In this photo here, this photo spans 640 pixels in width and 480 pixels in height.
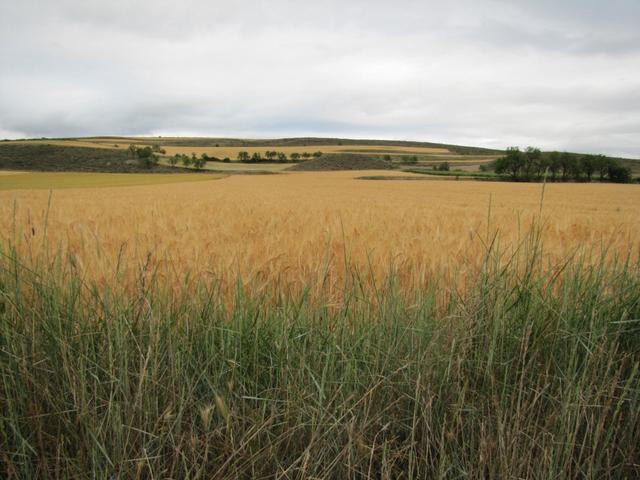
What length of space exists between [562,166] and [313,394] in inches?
2951

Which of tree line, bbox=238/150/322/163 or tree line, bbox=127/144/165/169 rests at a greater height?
tree line, bbox=238/150/322/163

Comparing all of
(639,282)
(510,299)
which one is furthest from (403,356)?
(639,282)

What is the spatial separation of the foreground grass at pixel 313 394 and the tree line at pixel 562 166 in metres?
65.5

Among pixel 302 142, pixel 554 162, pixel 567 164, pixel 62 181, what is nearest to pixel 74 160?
pixel 62 181

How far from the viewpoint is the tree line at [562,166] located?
203 feet

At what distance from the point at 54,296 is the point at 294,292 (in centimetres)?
124

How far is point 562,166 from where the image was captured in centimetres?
6462

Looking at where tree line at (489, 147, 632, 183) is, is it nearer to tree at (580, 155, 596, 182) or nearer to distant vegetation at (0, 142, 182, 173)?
tree at (580, 155, 596, 182)

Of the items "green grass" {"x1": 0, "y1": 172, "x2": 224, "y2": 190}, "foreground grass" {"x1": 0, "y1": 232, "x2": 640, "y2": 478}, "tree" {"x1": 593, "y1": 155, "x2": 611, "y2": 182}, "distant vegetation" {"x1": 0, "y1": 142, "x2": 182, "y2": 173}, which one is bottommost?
"foreground grass" {"x1": 0, "y1": 232, "x2": 640, "y2": 478}

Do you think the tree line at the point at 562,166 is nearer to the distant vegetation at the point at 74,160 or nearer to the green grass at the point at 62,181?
the green grass at the point at 62,181

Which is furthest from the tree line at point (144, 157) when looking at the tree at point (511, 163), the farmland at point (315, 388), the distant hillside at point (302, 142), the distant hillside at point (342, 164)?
the farmland at point (315, 388)

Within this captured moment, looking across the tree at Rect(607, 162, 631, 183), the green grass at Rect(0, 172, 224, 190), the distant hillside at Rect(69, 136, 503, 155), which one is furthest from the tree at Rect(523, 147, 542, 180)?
the green grass at Rect(0, 172, 224, 190)

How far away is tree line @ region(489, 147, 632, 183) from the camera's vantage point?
6178 cm

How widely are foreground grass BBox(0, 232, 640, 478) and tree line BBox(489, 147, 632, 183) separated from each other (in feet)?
215
